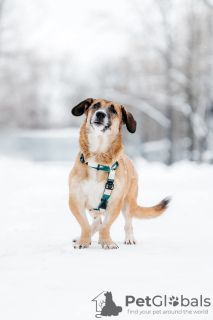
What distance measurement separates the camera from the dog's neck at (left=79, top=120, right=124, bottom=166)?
4.42 meters

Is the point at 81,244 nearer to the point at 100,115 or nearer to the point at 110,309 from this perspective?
the point at 100,115

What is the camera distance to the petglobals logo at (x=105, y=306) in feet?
9.05

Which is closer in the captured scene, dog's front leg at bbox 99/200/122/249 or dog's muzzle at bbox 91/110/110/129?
dog's muzzle at bbox 91/110/110/129

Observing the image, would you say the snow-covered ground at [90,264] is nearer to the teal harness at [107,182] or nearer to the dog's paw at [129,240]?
the dog's paw at [129,240]

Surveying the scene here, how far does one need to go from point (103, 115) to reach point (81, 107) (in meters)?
0.31

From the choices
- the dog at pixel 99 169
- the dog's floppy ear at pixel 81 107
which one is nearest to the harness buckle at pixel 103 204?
the dog at pixel 99 169

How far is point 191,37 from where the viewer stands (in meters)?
20.8

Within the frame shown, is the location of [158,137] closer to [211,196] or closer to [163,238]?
[211,196]

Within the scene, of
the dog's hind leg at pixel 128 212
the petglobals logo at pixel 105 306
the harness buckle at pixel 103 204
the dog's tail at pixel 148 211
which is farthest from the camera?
the dog's tail at pixel 148 211

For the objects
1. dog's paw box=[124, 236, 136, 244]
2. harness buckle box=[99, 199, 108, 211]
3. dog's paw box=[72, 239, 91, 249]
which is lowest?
dog's paw box=[124, 236, 136, 244]

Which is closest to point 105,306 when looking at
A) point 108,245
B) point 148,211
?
point 108,245
